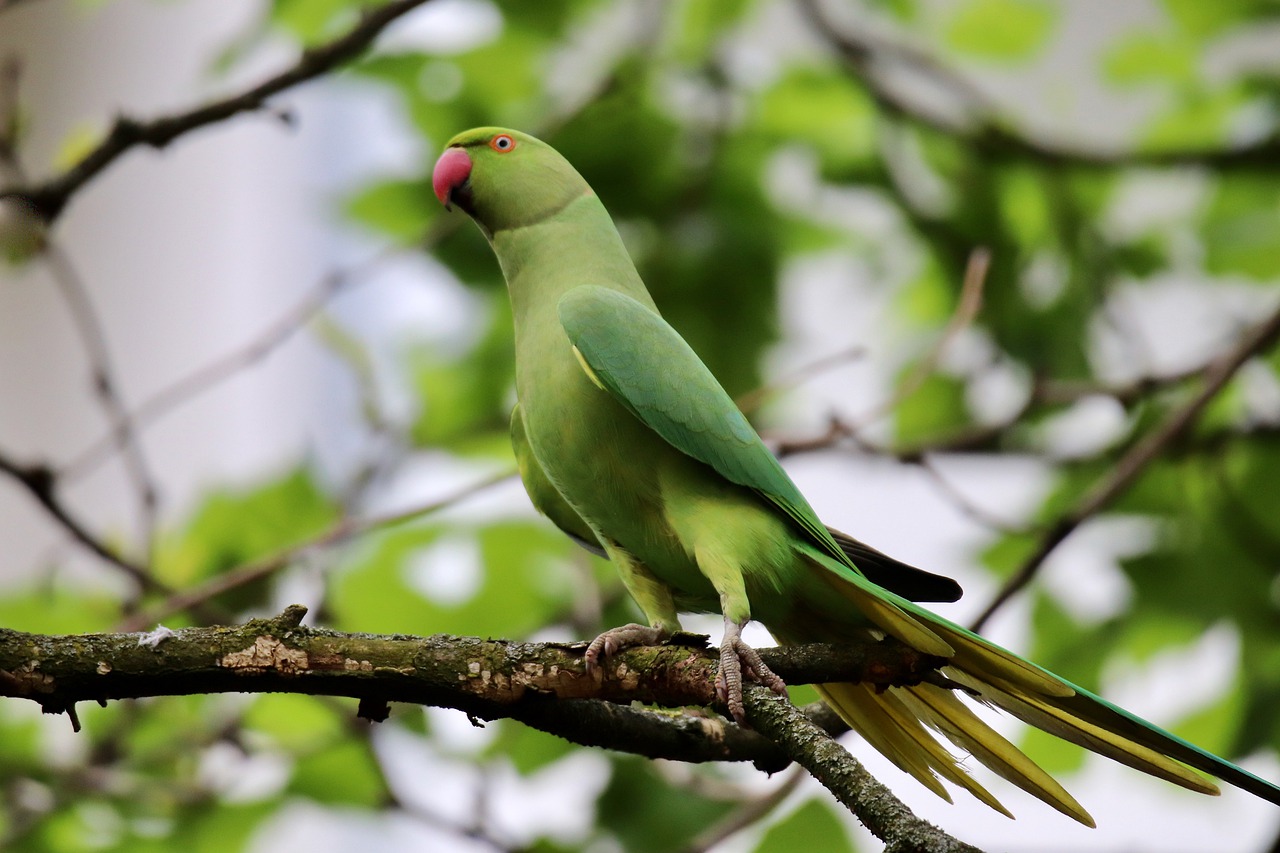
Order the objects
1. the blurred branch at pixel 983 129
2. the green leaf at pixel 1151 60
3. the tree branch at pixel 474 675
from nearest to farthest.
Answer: the tree branch at pixel 474 675 < the blurred branch at pixel 983 129 < the green leaf at pixel 1151 60

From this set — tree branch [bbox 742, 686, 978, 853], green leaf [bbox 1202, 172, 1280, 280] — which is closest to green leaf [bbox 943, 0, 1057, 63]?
green leaf [bbox 1202, 172, 1280, 280]

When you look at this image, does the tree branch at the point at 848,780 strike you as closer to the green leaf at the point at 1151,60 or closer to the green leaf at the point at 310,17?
the green leaf at the point at 310,17

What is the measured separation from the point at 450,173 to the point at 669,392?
33cm

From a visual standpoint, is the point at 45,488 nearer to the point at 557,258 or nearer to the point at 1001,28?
the point at 557,258

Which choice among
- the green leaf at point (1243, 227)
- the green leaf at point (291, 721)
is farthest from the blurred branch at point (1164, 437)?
the green leaf at point (291, 721)

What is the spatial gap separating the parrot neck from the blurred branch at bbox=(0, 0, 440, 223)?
385 mm

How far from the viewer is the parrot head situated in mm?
1284

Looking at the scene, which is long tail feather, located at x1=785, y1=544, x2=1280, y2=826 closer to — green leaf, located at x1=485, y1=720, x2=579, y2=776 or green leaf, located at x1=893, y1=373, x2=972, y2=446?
green leaf, located at x1=485, y1=720, x2=579, y2=776

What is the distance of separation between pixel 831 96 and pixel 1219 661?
1.57 m

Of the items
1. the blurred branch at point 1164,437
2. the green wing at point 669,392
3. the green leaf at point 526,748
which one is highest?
the green wing at point 669,392

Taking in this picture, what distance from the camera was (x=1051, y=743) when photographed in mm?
2422

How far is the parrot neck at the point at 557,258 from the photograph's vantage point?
1.29 m

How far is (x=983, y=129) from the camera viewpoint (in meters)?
2.93

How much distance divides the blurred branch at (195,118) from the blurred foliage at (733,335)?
89cm
